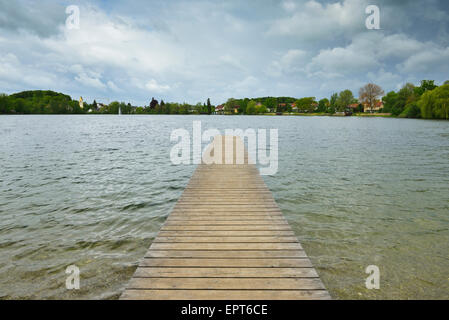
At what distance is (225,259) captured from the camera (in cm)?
371

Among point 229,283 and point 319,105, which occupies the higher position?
point 319,105

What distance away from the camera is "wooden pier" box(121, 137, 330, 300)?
301 cm

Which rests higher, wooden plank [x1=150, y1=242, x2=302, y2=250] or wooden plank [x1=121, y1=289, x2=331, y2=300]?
wooden plank [x1=150, y1=242, x2=302, y2=250]

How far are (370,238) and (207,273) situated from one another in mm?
4316

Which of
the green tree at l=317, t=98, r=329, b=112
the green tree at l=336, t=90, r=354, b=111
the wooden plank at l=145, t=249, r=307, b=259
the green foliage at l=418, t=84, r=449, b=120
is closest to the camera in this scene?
the wooden plank at l=145, t=249, r=307, b=259

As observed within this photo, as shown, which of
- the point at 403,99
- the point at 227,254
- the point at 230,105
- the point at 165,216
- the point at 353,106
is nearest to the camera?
the point at 227,254

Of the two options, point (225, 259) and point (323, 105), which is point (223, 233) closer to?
point (225, 259)

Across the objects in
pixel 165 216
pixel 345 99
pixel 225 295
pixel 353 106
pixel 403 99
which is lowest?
pixel 165 216

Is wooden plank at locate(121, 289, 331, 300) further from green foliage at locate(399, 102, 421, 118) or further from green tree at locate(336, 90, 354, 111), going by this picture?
green tree at locate(336, 90, 354, 111)

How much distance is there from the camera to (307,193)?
8.91 meters

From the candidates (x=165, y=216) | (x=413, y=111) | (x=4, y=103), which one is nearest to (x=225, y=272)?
(x=165, y=216)

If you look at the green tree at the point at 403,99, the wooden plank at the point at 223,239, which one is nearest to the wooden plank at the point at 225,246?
the wooden plank at the point at 223,239

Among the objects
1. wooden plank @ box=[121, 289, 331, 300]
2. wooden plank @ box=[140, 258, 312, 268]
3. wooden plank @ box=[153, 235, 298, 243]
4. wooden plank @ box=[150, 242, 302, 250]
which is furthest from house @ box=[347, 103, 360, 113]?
wooden plank @ box=[121, 289, 331, 300]
